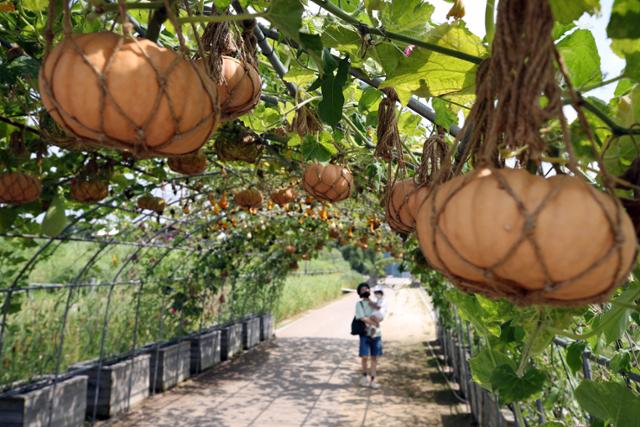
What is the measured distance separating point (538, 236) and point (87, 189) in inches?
150

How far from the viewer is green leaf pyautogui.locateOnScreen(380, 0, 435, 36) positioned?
4.92 ft

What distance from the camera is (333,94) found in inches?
55.4

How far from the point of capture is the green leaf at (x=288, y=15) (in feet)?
3.33

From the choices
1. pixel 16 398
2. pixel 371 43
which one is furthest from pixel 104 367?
pixel 371 43

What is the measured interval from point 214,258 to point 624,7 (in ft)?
35.2

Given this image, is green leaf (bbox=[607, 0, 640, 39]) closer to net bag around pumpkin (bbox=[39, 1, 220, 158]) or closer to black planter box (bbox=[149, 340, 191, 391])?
net bag around pumpkin (bbox=[39, 1, 220, 158])

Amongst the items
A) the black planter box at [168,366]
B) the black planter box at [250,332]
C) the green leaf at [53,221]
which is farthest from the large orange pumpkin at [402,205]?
the black planter box at [250,332]

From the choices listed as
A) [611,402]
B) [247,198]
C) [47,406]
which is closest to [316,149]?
[611,402]

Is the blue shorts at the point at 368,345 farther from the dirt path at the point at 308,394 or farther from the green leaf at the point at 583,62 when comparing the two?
the green leaf at the point at 583,62

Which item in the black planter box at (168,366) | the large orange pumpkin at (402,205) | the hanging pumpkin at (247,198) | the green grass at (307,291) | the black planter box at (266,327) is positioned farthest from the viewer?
the green grass at (307,291)

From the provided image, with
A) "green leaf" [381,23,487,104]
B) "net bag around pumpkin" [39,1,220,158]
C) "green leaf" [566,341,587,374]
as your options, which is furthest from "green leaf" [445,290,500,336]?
"net bag around pumpkin" [39,1,220,158]

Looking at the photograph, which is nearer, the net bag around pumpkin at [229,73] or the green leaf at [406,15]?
the net bag around pumpkin at [229,73]

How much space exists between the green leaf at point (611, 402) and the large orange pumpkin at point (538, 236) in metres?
0.92

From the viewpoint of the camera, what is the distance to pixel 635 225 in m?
0.82
